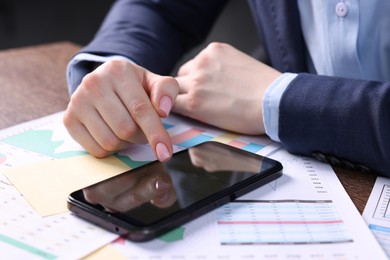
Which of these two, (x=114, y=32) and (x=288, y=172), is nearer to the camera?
(x=288, y=172)

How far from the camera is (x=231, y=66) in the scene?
69 cm

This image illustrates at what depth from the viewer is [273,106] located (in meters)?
0.61

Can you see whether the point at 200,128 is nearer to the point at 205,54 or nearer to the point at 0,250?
the point at 205,54

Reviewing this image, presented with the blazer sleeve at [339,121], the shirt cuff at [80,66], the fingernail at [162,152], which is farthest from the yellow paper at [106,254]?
the shirt cuff at [80,66]

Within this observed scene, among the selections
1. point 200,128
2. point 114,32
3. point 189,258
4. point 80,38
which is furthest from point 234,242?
point 80,38

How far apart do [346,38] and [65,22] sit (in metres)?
1.76

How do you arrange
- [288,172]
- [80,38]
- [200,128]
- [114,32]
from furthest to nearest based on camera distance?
[80,38] < [114,32] < [200,128] < [288,172]

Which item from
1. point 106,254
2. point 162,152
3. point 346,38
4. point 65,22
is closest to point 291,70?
point 346,38

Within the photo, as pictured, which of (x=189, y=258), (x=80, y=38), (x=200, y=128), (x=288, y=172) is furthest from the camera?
(x=80, y=38)

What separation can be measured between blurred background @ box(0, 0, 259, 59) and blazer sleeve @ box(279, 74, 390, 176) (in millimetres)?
1362

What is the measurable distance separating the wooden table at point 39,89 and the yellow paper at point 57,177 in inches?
5.9

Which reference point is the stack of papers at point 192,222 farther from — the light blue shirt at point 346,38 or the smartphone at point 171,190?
the light blue shirt at point 346,38

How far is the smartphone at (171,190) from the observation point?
44cm

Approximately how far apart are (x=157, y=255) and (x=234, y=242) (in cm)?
6
